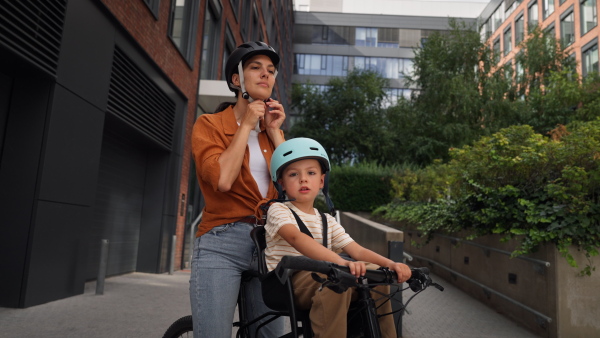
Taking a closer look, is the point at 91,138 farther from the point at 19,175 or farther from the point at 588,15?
the point at 588,15

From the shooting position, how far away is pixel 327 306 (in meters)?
1.67

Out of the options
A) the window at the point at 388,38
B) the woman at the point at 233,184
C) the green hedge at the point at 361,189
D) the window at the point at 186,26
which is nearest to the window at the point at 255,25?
the green hedge at the point at 361,189

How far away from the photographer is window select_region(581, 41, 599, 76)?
3042 centimetres

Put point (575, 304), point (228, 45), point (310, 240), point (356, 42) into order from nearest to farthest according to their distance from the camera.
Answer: point (310, 240) → point (575, 304) → point (228, 45) → point (356, 42)

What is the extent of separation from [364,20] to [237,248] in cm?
5672

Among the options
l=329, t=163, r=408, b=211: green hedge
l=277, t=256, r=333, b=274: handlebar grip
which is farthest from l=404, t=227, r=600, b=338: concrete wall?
l=329, t=163, r=408, b=211: green hedge

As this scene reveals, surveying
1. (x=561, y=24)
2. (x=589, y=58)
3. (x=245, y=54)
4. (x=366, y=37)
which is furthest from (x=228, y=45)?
(x=366, y=37)

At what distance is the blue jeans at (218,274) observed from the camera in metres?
2.16

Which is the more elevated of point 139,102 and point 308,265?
point 139,102

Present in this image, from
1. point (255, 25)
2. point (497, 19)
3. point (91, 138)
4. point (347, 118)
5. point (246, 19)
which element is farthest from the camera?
point (497, 19)

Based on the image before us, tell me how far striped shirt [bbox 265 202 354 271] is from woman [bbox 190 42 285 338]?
161 millimetres

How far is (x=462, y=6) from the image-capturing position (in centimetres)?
6456

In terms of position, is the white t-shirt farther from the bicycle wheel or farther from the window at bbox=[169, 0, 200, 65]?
the window at bbox=[169, 0, 200, 65]

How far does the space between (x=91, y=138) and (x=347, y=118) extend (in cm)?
3001
